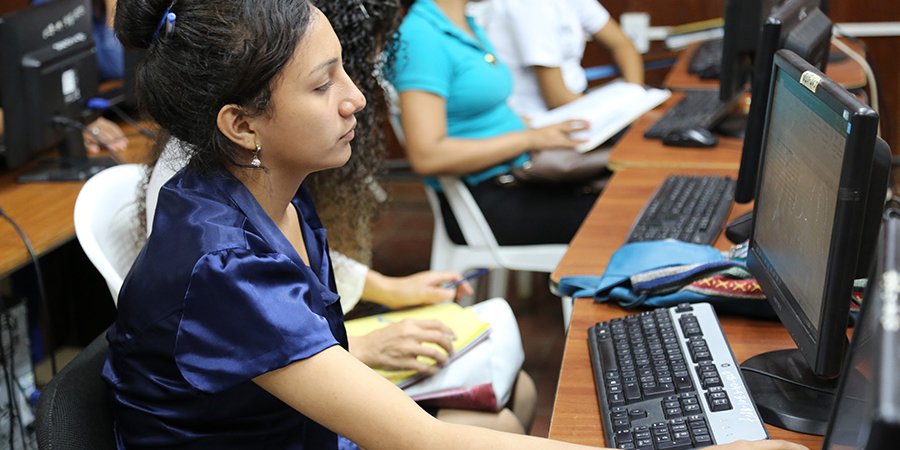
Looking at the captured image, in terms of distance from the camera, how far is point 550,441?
3.58ft

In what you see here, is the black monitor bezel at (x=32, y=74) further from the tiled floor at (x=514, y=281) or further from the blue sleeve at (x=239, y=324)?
the blue sleeve at (x=239, y=324)

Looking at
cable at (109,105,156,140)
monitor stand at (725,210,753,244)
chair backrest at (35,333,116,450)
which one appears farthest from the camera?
cable at (109,105,156,140)

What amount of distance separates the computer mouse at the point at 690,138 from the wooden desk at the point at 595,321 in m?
0.19

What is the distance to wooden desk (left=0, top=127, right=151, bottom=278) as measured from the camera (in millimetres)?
1972

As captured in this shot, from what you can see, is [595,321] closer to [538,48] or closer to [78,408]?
[78,408]

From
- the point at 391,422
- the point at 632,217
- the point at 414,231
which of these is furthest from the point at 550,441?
the point at 414,231

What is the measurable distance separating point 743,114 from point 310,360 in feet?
6.47

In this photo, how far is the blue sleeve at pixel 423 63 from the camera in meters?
2.44

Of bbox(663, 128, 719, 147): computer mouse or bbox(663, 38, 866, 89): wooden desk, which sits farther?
bbox(663, 38, 866, 89): wooden desk

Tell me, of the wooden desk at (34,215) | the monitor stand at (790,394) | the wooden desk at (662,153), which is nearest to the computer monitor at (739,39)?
the wooden desk at (662,153)

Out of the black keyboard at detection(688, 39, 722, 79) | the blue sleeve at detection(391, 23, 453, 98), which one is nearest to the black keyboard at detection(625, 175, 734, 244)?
the blue sleeve at detection(391, 23, 453, 98)

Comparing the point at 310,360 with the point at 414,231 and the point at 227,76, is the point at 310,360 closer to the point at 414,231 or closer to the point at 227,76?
the point at 227,76

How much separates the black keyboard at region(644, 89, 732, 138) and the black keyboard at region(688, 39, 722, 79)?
338 mm

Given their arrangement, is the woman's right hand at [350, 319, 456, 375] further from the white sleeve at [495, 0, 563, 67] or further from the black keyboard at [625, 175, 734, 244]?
the white sleeve at [495, 0, 563, 67]
